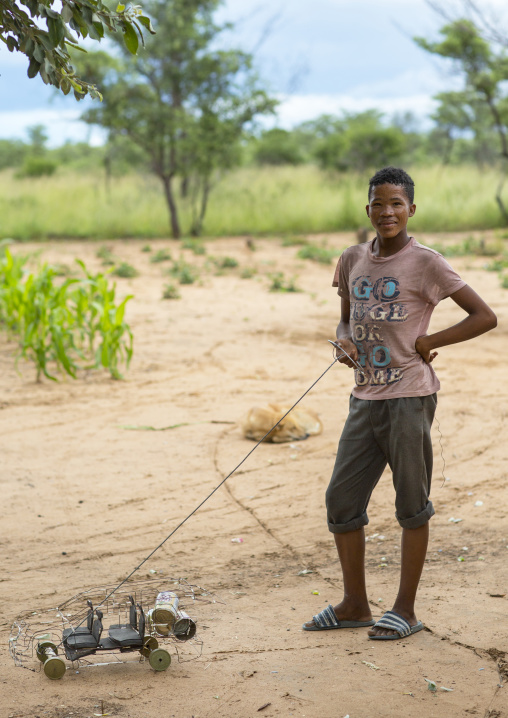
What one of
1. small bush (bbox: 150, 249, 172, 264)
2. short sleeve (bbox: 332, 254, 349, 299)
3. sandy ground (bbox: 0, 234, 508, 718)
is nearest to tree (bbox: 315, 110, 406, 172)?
small bush (bbox: 150, 249, 172, 264)

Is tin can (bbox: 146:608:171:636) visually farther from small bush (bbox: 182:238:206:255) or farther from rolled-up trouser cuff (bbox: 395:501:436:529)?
small bush (bbox: 182:238:206:255)

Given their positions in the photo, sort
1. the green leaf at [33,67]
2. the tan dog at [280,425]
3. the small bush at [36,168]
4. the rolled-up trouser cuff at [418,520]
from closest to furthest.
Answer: the green leaf at [33,67] → the rolled-up trouser cuff at [418,520] → the tan dog at [280,425] → the small bush at [36,168]

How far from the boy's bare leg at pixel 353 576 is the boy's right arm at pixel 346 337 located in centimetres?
59

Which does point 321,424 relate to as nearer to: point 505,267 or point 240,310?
point 240,310

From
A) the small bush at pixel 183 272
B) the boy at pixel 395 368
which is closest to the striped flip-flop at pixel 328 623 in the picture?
the boy at pixel 395 368

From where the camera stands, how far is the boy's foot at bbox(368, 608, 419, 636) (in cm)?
270

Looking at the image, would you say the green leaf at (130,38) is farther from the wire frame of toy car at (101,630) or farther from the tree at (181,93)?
the tree at (181,93)

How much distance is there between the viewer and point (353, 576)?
2.78m

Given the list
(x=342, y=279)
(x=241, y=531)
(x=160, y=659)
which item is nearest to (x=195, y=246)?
(x=241, y=531)

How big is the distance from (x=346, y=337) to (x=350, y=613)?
0.98 m

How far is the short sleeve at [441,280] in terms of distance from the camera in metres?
2.53

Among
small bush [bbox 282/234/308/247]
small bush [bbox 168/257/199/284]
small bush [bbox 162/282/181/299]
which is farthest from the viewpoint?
small bush [bbox 282/234/308/247]

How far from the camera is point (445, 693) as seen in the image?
2369mm

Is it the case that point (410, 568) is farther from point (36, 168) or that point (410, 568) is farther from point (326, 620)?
point (36, 168)
